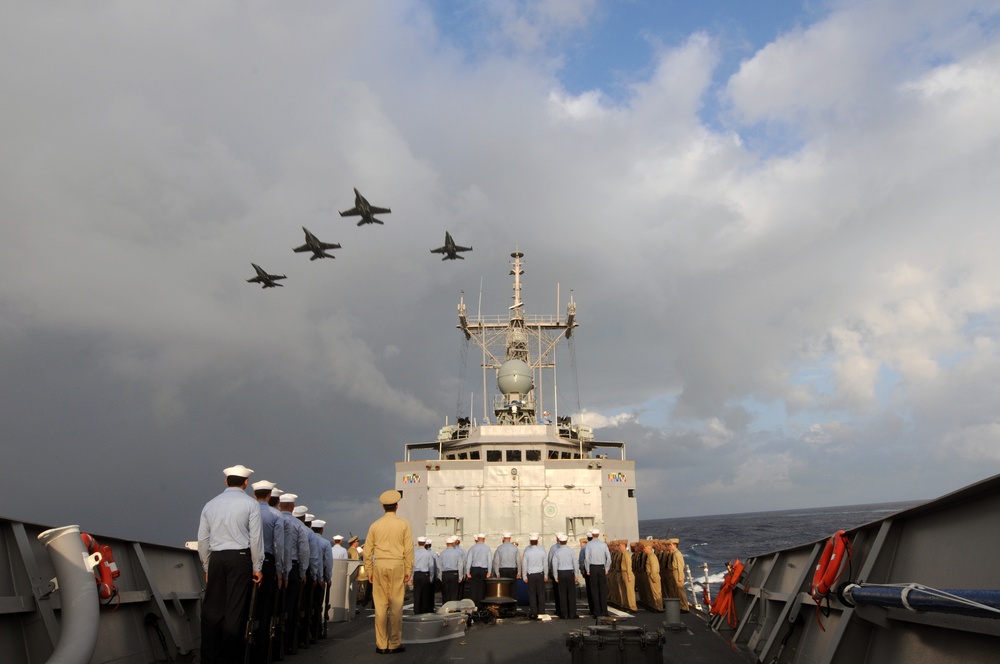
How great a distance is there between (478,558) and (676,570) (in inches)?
168

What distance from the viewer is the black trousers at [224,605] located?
628cm

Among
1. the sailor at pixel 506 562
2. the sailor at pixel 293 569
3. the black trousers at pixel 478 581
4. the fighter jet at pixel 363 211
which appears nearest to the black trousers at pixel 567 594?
the sailor at pixel 506 562

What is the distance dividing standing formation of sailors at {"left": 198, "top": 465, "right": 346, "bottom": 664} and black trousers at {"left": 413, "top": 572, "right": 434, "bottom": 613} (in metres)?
3.82

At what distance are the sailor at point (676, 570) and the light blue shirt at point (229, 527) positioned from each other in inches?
429

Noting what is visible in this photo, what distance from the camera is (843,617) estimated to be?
5.07m

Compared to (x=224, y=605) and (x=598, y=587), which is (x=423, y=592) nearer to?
(x=598, y=587)

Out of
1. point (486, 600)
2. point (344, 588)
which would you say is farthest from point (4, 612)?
point (344, 588)

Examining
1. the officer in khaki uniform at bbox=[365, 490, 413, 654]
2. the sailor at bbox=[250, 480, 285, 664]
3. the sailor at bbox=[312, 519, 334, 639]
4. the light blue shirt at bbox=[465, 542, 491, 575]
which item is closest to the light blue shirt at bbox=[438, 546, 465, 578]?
the light blue shirt at bbox=[465, 542, 491, 575]

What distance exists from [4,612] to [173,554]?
3525 mm

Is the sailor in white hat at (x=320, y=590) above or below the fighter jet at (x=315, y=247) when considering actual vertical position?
below

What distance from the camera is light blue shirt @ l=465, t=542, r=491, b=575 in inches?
580

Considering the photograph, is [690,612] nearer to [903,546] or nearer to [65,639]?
[903,546]

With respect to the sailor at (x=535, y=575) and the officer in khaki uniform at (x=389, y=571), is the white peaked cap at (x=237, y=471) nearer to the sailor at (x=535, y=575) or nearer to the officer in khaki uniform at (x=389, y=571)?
the officer in khaki uniform at (x=389, y=571)

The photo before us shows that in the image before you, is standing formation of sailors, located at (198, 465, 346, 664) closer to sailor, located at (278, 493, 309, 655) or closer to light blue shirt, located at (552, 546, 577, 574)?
sailor, located at (278, 493, 309, 655)
